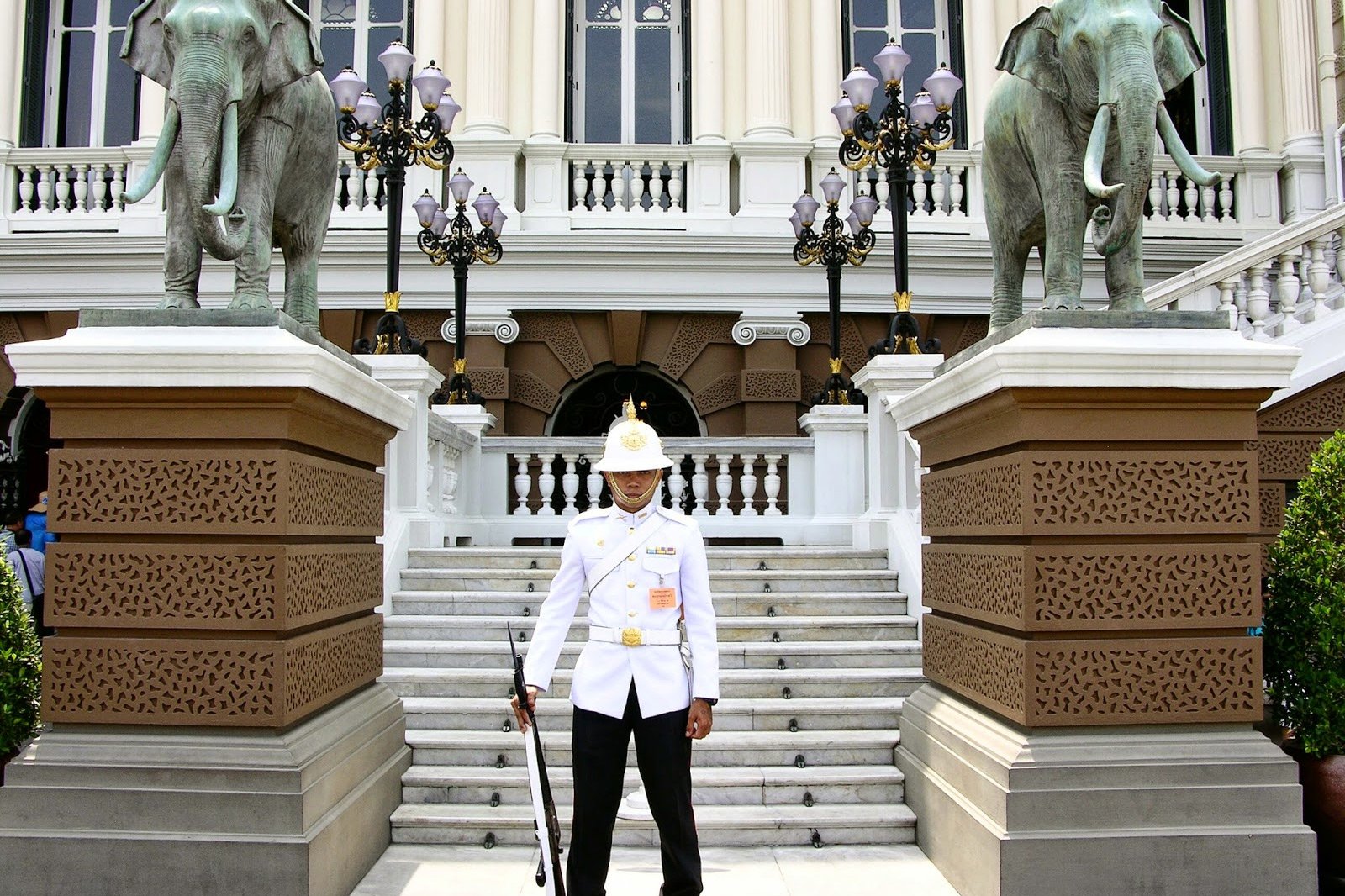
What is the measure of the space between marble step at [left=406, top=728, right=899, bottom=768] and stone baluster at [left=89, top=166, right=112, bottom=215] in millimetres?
11993

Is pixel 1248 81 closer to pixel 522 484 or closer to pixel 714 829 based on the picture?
pixel 522 484

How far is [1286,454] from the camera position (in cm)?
859

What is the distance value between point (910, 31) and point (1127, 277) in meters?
12.8

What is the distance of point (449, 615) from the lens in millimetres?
8398

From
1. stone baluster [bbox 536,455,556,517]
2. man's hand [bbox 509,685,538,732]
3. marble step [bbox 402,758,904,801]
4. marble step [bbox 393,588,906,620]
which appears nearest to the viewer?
man's hand [bbox 509,685,538,732]

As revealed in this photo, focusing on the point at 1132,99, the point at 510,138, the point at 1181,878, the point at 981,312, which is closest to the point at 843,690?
the point at 1181,878

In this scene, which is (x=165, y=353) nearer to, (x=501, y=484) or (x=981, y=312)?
(x=501, y=484)

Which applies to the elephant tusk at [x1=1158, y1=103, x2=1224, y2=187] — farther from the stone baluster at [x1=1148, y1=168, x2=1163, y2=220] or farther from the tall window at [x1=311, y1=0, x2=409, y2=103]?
the tall window at [x1=311, y1=0, x2=409, y2=103]

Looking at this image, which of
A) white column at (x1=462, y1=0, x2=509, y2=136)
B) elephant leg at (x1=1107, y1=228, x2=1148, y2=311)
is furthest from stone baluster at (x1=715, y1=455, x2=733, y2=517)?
white column at (x1=462, y1=0, x2=509, y2=136)

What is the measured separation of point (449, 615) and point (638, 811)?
9.75 ft

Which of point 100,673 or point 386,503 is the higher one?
point 386,503

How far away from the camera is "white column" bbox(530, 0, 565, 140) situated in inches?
628

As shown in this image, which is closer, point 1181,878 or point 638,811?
point 1181,878

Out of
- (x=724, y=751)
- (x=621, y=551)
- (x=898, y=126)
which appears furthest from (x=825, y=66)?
(x=621, y=551)
